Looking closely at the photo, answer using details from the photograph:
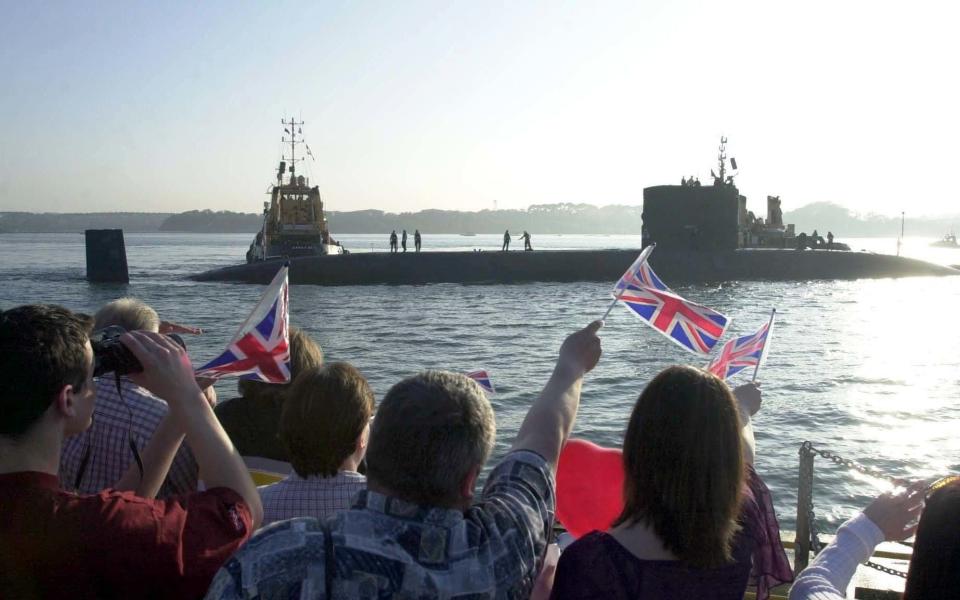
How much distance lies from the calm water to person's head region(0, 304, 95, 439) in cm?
733

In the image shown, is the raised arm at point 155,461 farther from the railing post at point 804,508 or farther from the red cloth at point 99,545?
the railing post at point 804,508

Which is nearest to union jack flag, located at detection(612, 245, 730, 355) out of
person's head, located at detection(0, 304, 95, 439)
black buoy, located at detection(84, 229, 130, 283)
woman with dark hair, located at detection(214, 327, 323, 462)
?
woman with dark hair, located at detection(214, 327, 323, 462)

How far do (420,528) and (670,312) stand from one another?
3.42 metres

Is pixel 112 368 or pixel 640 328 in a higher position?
pixel 112 368

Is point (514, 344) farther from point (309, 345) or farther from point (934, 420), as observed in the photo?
point (309, 345)

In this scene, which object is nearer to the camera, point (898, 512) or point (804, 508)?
point (898, 512)

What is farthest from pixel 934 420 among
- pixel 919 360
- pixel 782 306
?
pixel 782 306

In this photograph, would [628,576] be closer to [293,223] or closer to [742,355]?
[742,355]

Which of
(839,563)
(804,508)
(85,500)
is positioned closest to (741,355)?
(804,508)

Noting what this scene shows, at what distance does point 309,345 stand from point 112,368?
1.74 metres

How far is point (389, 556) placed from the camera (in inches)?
69.0

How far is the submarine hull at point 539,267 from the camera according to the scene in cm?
3525

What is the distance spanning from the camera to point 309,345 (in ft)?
13.2

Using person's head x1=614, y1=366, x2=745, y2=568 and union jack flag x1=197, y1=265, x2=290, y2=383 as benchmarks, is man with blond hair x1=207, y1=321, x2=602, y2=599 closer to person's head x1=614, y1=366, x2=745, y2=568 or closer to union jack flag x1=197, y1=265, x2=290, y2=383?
person's head x1=614, y1=366, x2=745, y2=568
